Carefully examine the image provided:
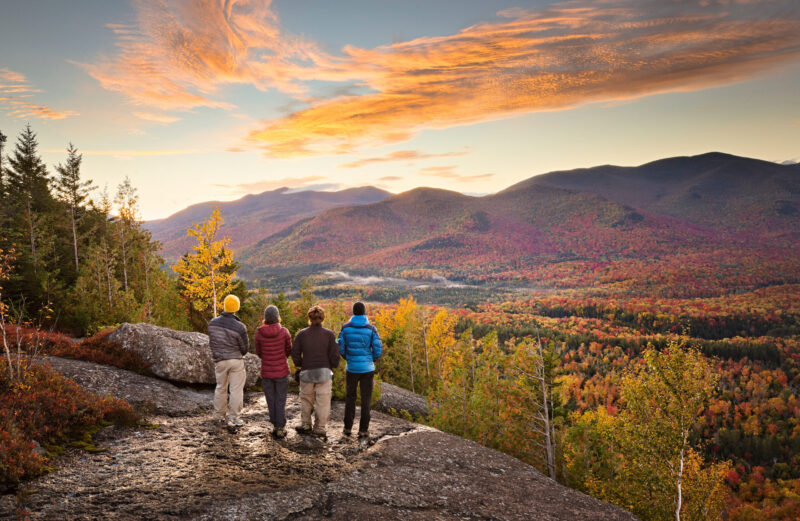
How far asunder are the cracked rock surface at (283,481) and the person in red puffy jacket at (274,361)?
0.54 metres

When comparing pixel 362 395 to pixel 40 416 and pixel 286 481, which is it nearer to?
pixel 286 481

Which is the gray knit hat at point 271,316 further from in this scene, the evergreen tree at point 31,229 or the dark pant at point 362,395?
the evergreen tree at point 31,229

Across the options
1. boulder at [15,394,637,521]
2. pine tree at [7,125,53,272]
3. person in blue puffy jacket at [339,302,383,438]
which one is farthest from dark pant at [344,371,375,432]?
pine tree at [7,125,53,272]

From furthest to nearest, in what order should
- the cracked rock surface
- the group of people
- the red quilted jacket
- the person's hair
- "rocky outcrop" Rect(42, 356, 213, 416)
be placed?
"rocky outcrop" Rect(42, 356, 213, 416) → the red quilted jacket → the group of people → the person's hair → the cracked rock surface

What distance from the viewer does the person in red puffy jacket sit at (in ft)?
29.7

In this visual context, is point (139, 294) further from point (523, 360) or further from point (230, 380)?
point (523, 360)

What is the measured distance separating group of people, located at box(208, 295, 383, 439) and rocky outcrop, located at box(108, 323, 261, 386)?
4106 millimetres

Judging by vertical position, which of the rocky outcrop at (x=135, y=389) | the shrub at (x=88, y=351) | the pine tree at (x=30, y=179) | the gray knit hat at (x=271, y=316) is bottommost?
the rocky outcrop at (x=135, y=389)

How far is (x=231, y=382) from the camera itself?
31.5 feet

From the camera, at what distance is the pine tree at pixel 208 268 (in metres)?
28.0

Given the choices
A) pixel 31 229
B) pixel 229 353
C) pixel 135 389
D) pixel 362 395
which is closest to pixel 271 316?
pixel 229 353

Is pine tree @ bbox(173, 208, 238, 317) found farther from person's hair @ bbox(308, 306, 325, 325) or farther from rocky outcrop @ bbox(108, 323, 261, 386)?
person's hair @ bbox(308, 306, 325, 325)

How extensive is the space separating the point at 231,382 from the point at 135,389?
3785mm

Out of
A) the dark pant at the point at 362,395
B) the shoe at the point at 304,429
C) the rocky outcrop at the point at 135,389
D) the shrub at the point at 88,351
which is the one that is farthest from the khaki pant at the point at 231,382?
the shrub at the point at 88,351
